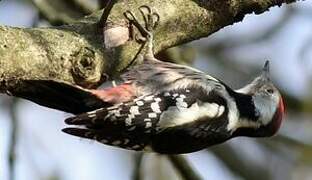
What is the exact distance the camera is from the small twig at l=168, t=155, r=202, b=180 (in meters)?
3.33

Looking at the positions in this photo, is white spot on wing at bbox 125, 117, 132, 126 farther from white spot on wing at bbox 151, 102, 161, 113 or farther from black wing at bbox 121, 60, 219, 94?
black wing at bbox 121, 60, 219, 94

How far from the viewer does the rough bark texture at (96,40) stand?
2.08m

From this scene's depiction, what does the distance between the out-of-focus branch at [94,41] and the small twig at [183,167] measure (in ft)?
2.71

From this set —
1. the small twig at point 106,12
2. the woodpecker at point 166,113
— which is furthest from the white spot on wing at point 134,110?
the small twig at point 106,12

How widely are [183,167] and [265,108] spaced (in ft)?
1.58

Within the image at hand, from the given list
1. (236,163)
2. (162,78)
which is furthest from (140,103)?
(236,163)

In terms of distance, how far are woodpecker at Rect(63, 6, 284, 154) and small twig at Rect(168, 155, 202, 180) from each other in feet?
1.12

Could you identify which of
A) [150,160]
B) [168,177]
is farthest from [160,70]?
[168,177]

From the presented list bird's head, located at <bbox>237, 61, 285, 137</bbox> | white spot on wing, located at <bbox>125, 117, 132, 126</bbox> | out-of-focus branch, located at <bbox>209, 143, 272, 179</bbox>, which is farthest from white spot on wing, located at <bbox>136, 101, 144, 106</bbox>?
out-of-focus branch, located at <bbox>209, 143, 272, 179</bbox>

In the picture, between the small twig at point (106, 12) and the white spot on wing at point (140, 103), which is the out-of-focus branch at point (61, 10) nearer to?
the white spot on wing at point (140, 103)

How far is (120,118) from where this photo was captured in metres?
2.49

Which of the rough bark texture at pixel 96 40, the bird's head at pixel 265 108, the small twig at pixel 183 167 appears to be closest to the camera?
the rough bark texture at pixel 96 40

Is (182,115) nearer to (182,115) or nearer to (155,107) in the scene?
(182,115)

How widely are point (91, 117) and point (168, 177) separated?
253cm
